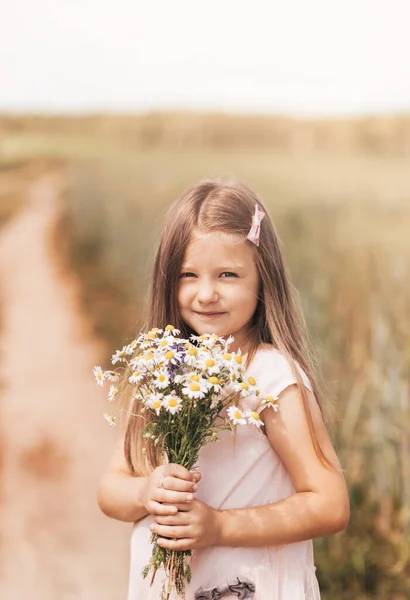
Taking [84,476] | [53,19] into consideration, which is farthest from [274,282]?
[53,19]

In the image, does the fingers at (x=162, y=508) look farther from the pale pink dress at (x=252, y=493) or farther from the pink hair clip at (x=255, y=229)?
the pink hair clip at (x=255, y=229)

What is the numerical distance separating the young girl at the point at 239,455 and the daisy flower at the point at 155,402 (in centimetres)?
11

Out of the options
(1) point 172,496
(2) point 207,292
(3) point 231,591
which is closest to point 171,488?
(1) point 172,496

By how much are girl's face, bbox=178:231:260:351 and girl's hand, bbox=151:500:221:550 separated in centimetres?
35

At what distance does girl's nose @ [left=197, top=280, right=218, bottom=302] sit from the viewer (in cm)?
154

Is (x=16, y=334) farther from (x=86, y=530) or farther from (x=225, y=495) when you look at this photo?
(x=225, y=495)

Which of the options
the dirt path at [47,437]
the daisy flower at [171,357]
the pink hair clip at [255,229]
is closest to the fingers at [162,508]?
the daisy flower at [171,357]

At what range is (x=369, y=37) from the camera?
3531mm

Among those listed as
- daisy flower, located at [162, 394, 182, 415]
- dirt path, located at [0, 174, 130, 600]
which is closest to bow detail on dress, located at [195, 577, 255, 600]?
daisy flower, located at [162, 394, 182, 415]

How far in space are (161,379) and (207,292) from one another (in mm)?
239

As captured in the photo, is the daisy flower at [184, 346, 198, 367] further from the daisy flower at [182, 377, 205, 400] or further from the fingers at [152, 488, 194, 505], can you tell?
the fingers at [152, 488, 194, 505]

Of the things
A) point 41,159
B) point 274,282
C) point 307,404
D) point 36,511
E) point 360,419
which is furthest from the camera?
point 41,159

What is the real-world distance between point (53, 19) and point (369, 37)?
1.38m

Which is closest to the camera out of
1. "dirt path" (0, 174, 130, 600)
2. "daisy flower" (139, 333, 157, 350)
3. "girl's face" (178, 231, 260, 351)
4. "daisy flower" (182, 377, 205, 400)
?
"daisy flower" (182, 377, 205, 400)
